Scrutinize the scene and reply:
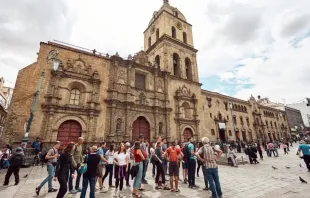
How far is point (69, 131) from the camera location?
44.1 feet

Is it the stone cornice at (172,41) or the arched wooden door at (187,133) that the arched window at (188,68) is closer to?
the stone cornice at (172,41)

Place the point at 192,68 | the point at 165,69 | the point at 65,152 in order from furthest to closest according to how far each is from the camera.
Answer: the point at 192,68, the point at 165,69, the point at 65,152

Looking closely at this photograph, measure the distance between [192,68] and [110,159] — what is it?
20.9 meters

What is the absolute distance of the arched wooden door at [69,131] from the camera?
1306 centimetres

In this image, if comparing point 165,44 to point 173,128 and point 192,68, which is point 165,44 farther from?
point 173,128

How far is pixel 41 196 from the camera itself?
5086 mm

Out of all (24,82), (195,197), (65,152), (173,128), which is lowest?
(195,197)

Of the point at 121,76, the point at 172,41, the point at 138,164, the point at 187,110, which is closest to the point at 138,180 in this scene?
the point at 138,164

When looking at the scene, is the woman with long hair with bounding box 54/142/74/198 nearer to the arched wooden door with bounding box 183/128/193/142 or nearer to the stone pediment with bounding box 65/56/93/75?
the stone pediment with bounding box 65/56/93/75

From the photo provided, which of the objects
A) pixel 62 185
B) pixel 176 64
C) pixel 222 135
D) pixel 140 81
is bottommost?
pixel 62 185

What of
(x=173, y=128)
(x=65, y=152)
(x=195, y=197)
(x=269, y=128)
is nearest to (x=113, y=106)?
(x=173, y=128)

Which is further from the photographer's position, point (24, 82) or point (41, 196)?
point (24, 82)

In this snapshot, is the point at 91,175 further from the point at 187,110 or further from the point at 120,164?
the point at 187,110

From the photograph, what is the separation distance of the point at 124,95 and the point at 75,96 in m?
4.74
